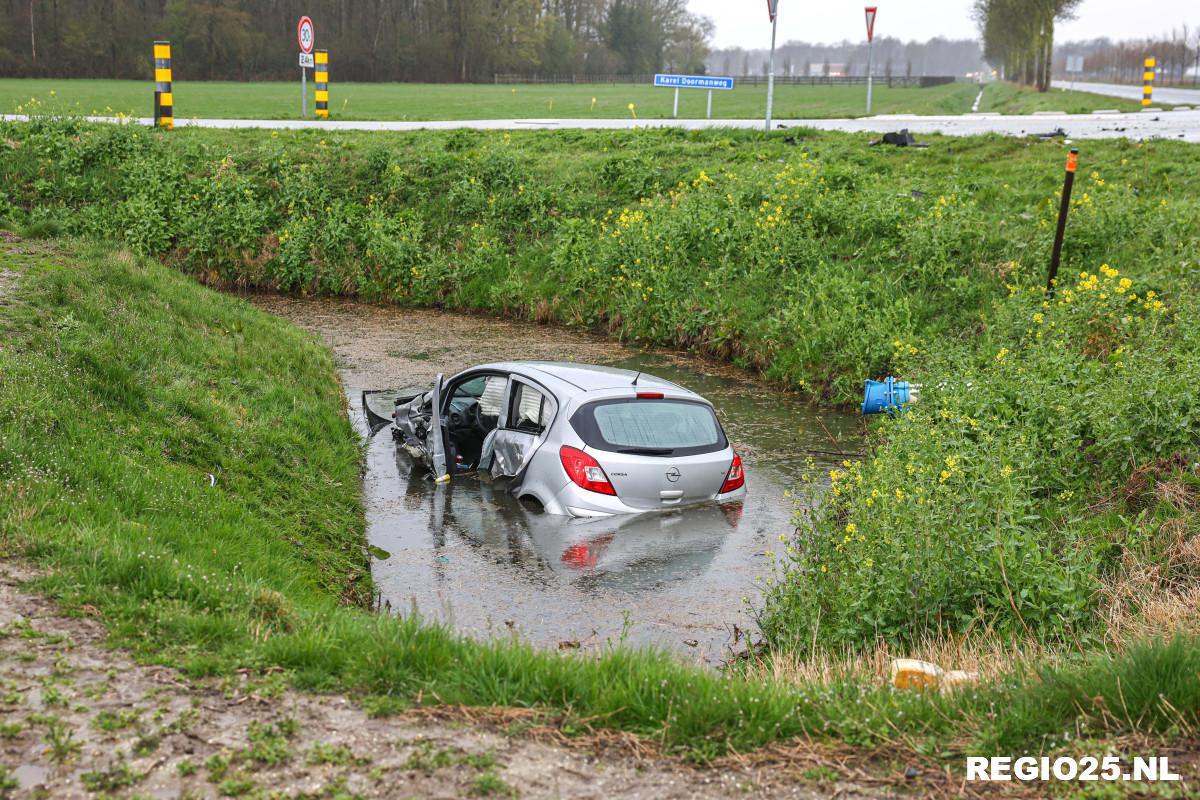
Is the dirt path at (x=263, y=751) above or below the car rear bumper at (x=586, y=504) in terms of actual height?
above

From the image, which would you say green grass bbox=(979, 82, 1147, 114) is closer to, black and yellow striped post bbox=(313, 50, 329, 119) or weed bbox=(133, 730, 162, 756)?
black and yellow striped post bbox=(313, 50, 329, 119)

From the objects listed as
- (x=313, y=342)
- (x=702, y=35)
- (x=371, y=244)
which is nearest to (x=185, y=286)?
(x=313, y=342)

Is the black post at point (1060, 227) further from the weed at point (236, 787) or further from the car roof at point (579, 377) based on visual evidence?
the weed at point (236, 787)

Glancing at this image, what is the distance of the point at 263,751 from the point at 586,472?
15.3 feet

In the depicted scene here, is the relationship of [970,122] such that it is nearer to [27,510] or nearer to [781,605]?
[781,605]

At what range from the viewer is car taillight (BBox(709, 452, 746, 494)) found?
923 centimetres

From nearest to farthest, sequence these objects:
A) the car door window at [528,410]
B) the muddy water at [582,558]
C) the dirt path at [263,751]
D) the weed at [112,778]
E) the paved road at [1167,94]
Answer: the weed at [112,778]
the dirt path at [263,751]
the muddy water at [582,558]
the car door window at [528,410]
the paved road at [1167,94]

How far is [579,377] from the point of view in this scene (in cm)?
962

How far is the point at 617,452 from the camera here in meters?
8.73

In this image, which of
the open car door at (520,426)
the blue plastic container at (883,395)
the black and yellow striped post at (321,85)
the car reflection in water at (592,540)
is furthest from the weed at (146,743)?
the black and yellow striped post at (321,85)

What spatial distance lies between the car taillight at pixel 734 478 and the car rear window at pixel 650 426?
Answer: 0.67 ft

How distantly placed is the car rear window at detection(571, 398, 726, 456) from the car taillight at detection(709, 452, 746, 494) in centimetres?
21

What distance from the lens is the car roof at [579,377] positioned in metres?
9.29

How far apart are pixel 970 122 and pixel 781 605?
2547 cm
